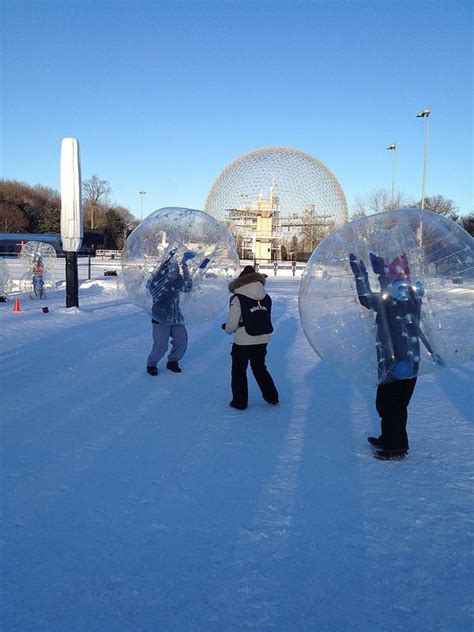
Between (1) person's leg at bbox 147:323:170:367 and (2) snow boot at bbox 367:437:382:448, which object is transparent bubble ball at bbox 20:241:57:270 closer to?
(1) person's leg at bbox 147:323:170:367

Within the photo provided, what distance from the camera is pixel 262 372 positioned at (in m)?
5.05

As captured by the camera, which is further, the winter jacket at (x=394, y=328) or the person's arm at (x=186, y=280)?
the person's arm at (x=186, y=280)

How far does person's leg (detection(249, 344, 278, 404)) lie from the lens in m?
4.95

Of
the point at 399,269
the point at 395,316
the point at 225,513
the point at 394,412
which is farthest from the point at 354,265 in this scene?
the point at 225,513

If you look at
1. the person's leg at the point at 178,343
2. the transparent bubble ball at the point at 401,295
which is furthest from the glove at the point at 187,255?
the transparent bubble ball at the point at 401,295

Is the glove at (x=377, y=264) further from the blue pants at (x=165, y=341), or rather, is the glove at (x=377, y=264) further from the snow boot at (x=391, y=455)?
the blue pants at (x=165, y=341)

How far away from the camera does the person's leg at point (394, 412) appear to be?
374 centimetres

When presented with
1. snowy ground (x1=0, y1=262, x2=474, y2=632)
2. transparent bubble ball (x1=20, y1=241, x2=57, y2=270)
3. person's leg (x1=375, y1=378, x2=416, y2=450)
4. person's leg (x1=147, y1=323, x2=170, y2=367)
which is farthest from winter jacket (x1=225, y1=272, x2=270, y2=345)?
transparent bubble ball (x1=20, y1=241, x2=57, y2=270)

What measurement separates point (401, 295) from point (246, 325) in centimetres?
180

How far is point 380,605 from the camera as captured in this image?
7.21ft

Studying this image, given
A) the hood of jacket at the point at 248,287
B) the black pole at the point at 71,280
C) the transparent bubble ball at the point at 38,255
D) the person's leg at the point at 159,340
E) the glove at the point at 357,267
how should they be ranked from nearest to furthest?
the glove at the point at 357,267 → the hood of jacket at the point at 248,287 → the person's leg at the point at 159,340 → the black pole at the point at 71,280 → the transparent bubble ball at the point at 38,255

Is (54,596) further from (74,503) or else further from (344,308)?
(344,308)

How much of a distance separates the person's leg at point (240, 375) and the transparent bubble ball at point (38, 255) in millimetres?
11438

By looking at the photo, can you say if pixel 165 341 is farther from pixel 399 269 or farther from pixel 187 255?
pixel 399 269
